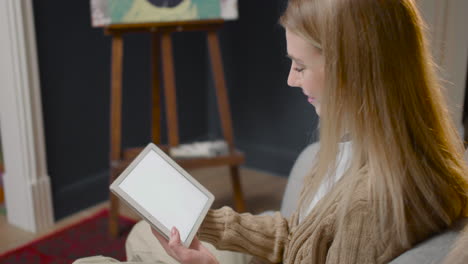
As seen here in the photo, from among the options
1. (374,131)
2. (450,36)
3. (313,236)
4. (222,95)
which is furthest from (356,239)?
(222,95)

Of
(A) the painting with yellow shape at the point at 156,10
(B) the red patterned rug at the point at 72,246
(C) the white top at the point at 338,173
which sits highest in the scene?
(A) the painting with yellow shape at the point at 156,10

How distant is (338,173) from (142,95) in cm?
185

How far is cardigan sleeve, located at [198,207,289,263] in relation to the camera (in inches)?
46.1

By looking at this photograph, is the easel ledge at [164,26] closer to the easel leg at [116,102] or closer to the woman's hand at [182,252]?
the easel leg at [116,102]

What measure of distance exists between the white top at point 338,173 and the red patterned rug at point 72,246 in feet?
3.94

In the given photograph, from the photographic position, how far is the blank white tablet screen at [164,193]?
1.03m

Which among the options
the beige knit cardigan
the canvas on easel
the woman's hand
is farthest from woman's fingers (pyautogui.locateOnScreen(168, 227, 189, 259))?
the canvas on easel

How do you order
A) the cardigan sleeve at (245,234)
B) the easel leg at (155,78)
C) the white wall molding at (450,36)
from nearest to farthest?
the cardigan sleeve at (245,234), the white wall molding at (450,36), the easel leg at (155,78)

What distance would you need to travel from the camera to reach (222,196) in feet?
8.57

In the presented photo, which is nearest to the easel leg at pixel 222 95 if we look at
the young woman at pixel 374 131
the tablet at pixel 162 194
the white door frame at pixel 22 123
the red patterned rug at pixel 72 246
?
the red patterned rug at pixel 72 246

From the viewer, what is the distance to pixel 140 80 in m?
2.70

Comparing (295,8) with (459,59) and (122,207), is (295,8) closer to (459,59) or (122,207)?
(459,59)

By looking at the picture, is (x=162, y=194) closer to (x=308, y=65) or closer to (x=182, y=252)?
(x=182, y=252)

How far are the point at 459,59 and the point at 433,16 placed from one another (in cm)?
18
